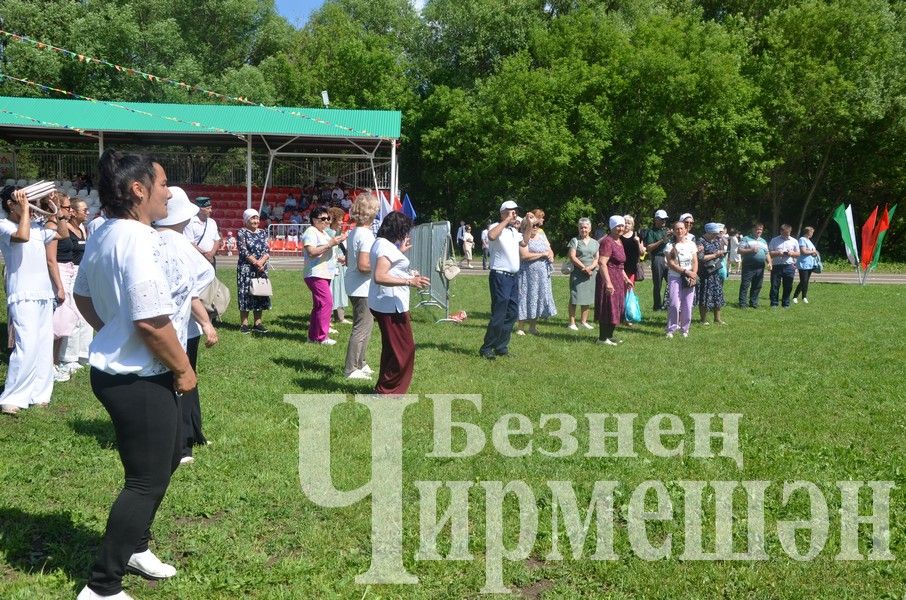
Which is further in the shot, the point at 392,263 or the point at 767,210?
the point at 767,210

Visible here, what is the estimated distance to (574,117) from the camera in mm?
37000

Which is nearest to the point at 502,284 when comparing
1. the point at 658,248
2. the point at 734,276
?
the point at 658,248

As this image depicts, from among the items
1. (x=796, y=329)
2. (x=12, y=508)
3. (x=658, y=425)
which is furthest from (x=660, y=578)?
(x=796, y=329)

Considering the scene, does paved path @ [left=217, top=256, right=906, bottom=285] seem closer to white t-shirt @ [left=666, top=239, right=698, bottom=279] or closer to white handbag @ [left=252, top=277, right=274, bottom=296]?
white handbag @ [left=252, top=277, right=274, bottom=296]

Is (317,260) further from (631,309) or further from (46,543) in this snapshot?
(46,543)

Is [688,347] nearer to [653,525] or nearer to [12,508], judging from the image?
[653,525]

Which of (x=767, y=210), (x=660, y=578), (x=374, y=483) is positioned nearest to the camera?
(x=660, y=578)

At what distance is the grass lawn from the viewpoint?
4.16 metres

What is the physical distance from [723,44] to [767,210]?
9.85 m

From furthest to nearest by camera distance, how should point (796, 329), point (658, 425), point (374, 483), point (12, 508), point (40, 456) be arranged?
point (796, 329), point (658, 425), point (40, 456), point (374, 483), point (12, 508)

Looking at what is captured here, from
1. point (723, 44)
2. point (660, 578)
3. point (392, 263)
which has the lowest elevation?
point (660, 578)

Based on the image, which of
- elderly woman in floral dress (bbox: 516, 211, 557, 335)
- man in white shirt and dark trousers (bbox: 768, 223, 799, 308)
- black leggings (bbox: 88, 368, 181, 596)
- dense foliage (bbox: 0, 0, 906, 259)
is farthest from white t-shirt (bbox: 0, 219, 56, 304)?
dense foliage (bbox: 0, 0, 906, 259)

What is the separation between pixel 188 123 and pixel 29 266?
24.3 m

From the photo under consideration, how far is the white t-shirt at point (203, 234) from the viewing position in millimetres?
8328
